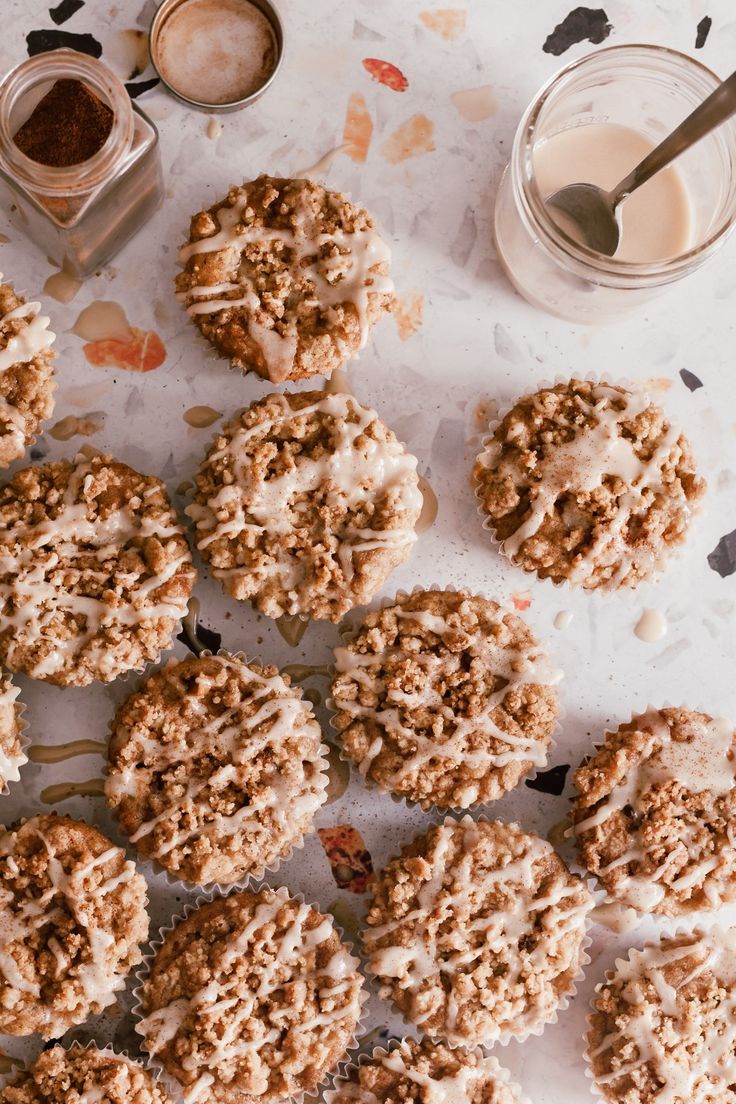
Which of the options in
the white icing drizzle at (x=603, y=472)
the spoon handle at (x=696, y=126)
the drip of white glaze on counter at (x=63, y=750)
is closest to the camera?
the spoon handle at (x=696, y=126)

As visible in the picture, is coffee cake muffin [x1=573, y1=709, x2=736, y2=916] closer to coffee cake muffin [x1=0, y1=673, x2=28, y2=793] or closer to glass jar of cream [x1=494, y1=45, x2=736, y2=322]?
glass jar of cream [x1=494, y1=45, x2=736, y2=322]

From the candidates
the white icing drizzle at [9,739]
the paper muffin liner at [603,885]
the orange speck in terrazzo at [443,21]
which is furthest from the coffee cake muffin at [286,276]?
the paper muffin liner at [603,885]

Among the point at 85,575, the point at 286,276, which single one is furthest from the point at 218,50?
the point at 85,575

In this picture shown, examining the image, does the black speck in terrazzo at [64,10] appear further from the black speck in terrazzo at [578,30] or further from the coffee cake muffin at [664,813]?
the coffee cake muffin at [664,813]

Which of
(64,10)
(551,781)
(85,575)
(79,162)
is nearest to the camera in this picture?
Answer: (79,162)

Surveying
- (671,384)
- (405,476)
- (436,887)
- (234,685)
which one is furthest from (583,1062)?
(671,384)

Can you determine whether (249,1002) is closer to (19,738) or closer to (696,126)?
(19,738)
